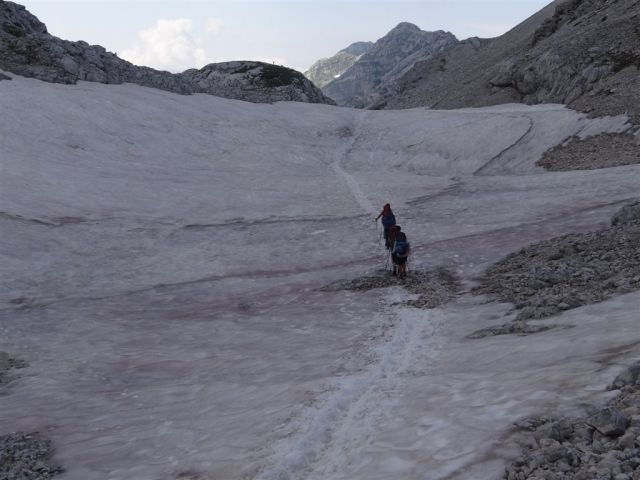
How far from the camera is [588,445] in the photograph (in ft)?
20.2

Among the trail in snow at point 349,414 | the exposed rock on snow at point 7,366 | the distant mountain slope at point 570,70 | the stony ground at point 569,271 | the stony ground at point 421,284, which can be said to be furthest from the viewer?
the distant mountain slope at point 570,70

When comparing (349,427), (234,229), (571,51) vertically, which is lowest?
(349,427)

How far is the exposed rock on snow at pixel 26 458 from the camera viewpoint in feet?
30.0

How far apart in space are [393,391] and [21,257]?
18.3 m

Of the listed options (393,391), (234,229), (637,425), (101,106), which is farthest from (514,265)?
(101,106)

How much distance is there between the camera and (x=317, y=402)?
9797 millimetres

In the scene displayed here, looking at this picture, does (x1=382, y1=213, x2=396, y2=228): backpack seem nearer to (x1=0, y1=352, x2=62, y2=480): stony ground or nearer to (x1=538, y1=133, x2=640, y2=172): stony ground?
(x1=0, y1=352, x2=62, y2=480): stony ground

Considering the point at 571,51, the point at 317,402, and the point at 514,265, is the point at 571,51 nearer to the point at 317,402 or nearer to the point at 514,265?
the point at 514,265

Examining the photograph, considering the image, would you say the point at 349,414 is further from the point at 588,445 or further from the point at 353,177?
the point at 353,177

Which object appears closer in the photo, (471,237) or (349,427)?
(349,427)

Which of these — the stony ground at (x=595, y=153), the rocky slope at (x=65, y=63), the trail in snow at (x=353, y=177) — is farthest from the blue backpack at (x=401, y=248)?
the rocky slope at (x=65, y=63)

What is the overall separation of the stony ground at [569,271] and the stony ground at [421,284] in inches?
38.8

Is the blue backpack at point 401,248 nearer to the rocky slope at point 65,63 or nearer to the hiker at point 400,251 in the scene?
the hiker at point 400,251

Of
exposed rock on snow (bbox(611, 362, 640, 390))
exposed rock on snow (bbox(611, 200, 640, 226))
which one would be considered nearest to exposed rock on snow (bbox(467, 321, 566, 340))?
exposed rock on snow (bbox(611, 362, 640, 390))
